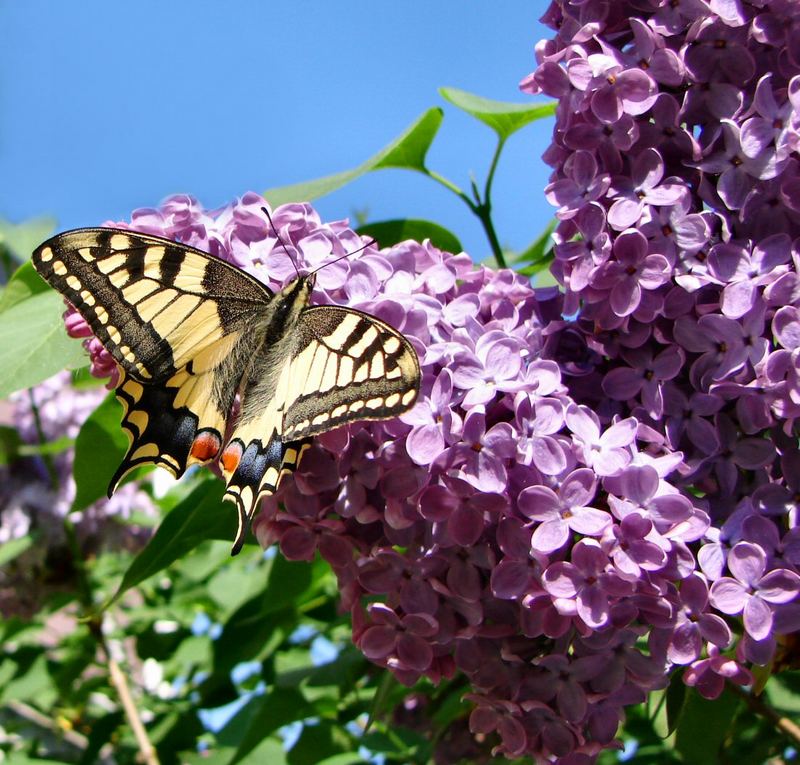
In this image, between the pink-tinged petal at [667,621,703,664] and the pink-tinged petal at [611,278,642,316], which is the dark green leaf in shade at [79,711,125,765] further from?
the pink-tinged petal at [611,278,642,316]

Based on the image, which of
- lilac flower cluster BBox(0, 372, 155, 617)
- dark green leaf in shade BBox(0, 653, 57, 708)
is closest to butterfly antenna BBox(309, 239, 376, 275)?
dark green leaf in shade BBox(0, 653, 57, 708)

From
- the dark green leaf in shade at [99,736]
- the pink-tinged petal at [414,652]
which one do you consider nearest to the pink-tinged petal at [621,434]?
the pink-tinged petal at [414,652]

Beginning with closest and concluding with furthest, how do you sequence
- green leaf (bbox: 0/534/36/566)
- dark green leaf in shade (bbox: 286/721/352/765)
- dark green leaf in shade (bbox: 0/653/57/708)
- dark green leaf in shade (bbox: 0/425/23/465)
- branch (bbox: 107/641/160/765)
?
dark green leaf in shade (bbox: 286/721/352/765) → branch (bbox: 107/641/160/765) → dark green leaf in shade (bbox: 0/653/57/708) → green leaf (bbox: 0/534/36/566) → dark green leaf in shade (bbox: 0/425/23/465)

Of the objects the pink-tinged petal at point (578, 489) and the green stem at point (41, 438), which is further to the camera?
the green stem at point (41, 438)

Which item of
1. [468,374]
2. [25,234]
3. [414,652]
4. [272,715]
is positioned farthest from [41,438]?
[468,374]

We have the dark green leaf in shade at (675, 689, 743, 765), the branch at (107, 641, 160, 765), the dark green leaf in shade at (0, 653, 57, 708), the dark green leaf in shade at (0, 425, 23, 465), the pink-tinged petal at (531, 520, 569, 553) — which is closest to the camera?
the pink-tinged petal at (531, 520, 569, 553)

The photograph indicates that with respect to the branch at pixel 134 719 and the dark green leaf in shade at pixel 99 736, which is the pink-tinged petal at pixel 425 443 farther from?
the dark green leaf in shade at pixel 99 736

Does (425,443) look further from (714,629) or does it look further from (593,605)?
(714,629)
